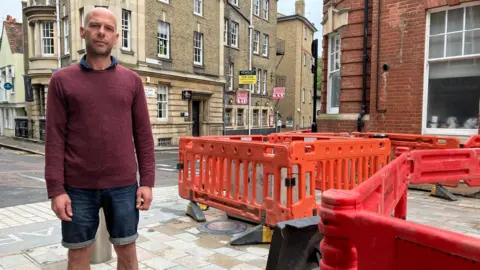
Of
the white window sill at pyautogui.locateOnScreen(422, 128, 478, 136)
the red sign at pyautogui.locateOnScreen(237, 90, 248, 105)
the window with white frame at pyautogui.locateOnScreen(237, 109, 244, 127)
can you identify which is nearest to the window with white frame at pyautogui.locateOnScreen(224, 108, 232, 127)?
the window with white frame at pyautogui.locateOnScreen(237, 109, 244, 127)

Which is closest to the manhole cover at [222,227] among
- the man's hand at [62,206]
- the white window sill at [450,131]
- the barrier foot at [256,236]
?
the barrier foot at [256,236]

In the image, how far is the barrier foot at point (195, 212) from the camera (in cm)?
529

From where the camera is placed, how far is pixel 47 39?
938 inches

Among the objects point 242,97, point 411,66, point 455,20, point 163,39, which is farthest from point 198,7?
point 455,20

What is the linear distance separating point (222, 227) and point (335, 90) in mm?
7398

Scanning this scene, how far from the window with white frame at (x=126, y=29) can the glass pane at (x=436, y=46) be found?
1702cm

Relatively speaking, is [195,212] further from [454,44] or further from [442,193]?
[454,44]

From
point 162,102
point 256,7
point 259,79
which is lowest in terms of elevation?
point 162,102

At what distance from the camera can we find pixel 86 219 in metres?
2.37

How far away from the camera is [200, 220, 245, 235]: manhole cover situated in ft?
15.6

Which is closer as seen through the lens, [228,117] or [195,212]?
[195,212]

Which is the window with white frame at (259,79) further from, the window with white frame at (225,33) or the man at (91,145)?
the man at (91,145)

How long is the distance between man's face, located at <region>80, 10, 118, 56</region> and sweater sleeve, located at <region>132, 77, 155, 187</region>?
315mm

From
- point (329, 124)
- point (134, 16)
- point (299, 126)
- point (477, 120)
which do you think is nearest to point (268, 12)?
point (299, 126)
